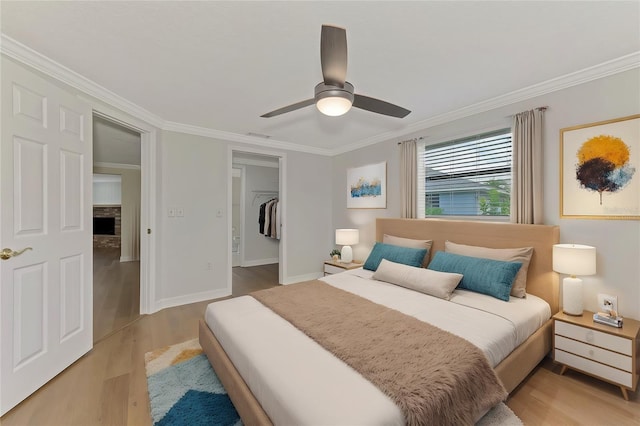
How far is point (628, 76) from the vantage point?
6.93 feet

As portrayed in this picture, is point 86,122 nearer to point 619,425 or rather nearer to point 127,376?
point 127,376

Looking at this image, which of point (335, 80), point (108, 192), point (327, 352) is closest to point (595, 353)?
point (327, 352)

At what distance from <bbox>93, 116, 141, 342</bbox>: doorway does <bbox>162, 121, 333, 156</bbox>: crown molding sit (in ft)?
1.74

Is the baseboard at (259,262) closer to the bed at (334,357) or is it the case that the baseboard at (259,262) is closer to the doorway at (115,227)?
the doorway at (115,227)

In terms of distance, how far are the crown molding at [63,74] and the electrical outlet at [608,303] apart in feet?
15.3

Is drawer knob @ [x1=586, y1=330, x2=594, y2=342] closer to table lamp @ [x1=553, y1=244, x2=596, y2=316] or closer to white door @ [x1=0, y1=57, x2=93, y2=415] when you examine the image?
table lamp @ [x1=553, y1=244, x2=596, y2=316]

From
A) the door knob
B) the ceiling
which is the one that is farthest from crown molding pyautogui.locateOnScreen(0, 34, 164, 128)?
the door knob

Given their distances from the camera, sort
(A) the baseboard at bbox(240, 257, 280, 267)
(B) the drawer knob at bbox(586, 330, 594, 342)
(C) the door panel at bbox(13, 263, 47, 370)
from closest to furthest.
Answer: (C) the door panel at bbox(13, 263, 47, 370) < (B) the drawer knob at bbox(586, 330, 594, 342) < (A) the baseboard at bbox(240, 257, 280, 267)

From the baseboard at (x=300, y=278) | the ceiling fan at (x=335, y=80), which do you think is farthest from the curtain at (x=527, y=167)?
the baseboard at (x=300, y=278)

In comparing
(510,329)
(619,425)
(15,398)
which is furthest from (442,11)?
(15,398)

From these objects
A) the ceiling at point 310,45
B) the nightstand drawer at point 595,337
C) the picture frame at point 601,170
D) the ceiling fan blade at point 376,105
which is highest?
the ceiling at point 310,45

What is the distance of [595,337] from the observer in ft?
6.57

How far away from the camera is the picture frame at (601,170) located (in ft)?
6.87

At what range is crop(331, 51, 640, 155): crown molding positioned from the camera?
2106mm
